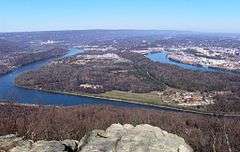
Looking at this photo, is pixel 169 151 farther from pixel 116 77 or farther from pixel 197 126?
pixel 116 77

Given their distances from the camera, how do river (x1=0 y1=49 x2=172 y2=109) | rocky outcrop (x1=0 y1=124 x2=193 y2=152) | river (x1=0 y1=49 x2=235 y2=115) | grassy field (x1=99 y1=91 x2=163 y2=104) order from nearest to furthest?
rocky outcrop (x1=0 y1=124 x2=193 y2=152) → river (x1=0 y1=49 x2=235 y2=115) → river (x1=0 y1=49 x2=172 y2=109) → grassy field (x1=99 y1=91 x2=163 y2=104)

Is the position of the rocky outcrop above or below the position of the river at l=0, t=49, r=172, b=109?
above

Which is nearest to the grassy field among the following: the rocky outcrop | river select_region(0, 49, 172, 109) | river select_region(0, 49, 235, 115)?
river select_region(0, 49, 235, 115)

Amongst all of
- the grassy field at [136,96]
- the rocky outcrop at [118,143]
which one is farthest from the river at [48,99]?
the rocky outcrop at [118,143]

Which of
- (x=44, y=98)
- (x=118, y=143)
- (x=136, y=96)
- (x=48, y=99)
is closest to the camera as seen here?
(x=118, y=143)

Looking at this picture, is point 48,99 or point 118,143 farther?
point 48,99

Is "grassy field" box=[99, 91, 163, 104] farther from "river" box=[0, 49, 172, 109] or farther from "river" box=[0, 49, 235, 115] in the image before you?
"river" box=[0, 49, 172, 109]

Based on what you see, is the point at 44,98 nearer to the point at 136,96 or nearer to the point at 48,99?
the point at 48,99

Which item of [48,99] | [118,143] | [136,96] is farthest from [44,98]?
[118,143]

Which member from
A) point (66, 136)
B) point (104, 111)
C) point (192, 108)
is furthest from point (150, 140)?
point (192, 108)
